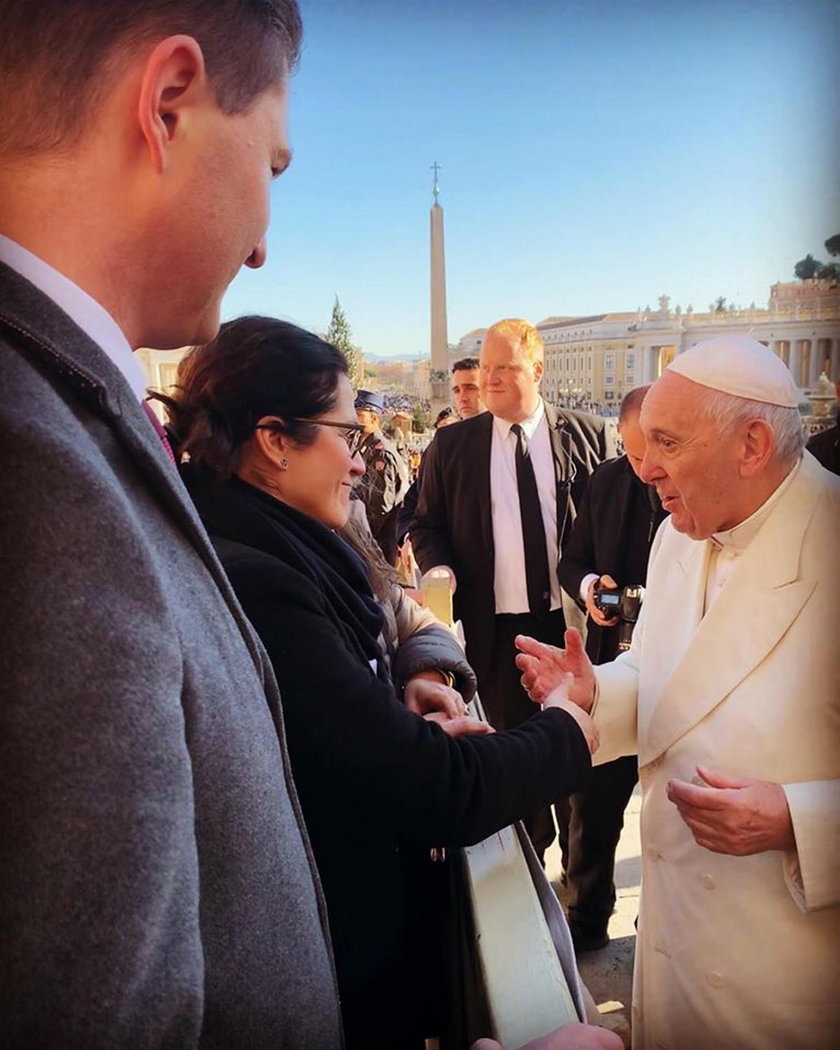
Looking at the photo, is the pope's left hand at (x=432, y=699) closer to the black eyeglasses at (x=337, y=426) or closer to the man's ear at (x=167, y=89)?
the black eyeglasses at (x=337, y=426)

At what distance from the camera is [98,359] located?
62cm

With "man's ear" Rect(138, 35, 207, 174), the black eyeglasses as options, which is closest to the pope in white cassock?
the black eyeglasses

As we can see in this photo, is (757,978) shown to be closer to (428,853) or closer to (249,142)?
(428,853)

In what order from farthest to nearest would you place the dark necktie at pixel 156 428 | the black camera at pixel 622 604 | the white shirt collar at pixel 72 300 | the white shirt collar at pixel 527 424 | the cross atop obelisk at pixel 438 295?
the cross atop obelisk at pixel 438 295 < the white shirt collar at pixel 527 424 < the black camera at pixel 622 604 < the dark necktie at pixel 156 428 < the white shirt collar at pixel 72 300

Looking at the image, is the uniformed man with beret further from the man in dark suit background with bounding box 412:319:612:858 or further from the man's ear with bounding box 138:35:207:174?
the man's ear with bounding box 138:35:207:174

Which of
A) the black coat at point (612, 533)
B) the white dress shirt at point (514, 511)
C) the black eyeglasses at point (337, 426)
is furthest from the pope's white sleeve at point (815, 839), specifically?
the white dress shirt at point (514, 511)

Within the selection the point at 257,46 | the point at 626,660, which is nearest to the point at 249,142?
the point at 257,46

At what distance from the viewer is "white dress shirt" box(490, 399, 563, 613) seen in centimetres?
353

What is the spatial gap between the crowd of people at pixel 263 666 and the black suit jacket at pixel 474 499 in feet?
4.53

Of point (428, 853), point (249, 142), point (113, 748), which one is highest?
point (249, 142)

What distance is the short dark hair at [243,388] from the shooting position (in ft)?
4.47

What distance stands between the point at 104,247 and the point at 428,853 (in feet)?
4.25

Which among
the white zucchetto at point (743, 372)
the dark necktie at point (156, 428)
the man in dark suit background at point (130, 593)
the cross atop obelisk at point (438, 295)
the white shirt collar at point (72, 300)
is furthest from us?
the cross atop obelisk at point (438, 295)

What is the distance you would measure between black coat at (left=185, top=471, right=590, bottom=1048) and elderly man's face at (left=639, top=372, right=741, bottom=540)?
2.10ft
